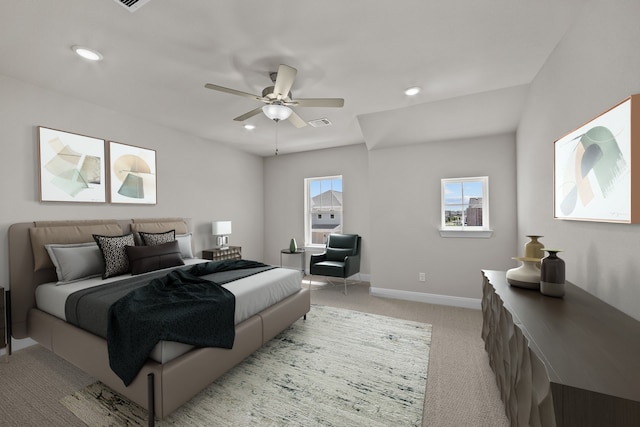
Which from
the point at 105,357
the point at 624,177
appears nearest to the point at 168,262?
the point at 105,357

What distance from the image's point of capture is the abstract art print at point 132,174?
11.1ft

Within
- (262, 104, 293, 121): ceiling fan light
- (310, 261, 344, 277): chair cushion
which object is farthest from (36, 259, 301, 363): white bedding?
(262, 104, 293, 121): ceiling fan light

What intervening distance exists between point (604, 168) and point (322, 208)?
440 centimetres

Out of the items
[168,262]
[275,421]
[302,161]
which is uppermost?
[302,161]

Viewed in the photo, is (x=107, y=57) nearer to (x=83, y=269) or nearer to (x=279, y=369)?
(x=83, y=269)

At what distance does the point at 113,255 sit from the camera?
2.79 m

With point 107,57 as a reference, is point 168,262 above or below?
below

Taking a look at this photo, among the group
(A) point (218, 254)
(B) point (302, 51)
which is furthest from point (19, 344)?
(B) point (302, 51)

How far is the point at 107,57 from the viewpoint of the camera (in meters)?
2.25

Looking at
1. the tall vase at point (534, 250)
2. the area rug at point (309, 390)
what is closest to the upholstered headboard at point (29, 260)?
the area rug at point (309, 390)

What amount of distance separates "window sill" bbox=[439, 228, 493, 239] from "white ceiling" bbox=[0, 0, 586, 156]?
4.68ft

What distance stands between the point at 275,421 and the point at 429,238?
315 centimetres

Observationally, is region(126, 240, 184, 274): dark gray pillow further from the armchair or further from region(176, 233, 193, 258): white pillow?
the armchair

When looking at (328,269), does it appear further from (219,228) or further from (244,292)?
(244,292)
